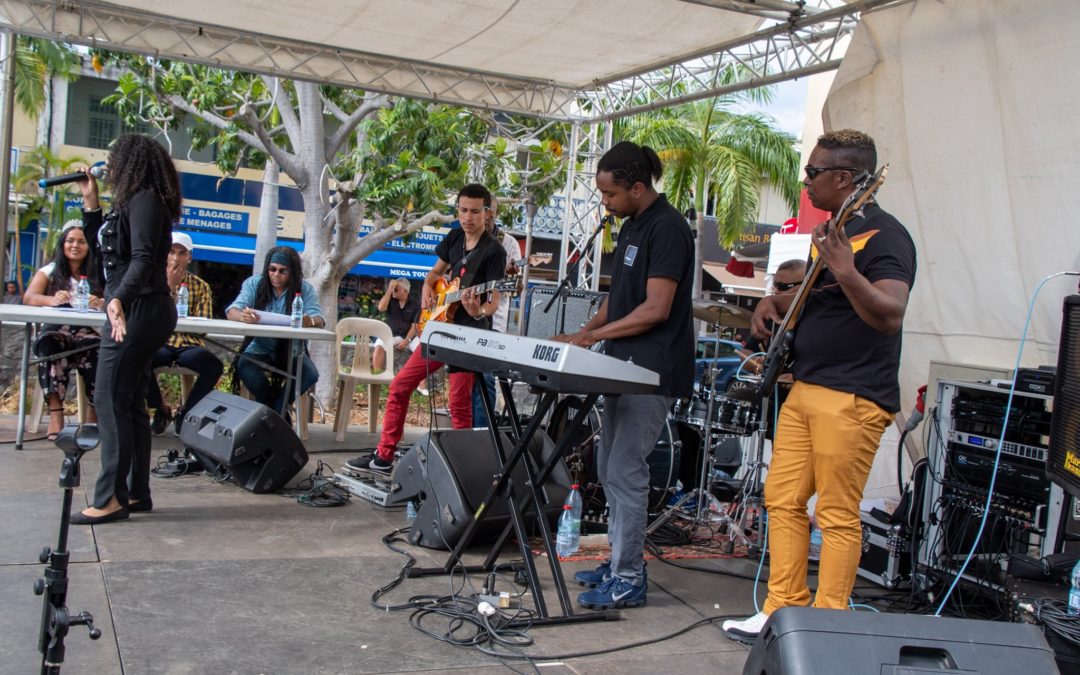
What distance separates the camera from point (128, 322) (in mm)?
4121

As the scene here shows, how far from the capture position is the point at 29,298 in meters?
6.13

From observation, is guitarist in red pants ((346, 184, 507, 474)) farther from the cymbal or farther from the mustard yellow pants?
the mustard yellow pants

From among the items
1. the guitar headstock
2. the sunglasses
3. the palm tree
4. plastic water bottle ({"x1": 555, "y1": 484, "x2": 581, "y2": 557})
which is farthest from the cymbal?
the palm tree

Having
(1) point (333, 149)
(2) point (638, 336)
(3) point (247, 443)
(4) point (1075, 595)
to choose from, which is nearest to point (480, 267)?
(3) point (247, 443)

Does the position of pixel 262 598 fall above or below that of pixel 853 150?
below

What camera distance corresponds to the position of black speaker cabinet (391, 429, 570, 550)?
4.14 meters

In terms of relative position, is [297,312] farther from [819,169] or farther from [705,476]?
[819,169]

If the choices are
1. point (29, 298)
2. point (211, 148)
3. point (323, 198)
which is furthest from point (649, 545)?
point (211, 148)

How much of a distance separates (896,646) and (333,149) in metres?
10.8

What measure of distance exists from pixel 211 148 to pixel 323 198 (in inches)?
509

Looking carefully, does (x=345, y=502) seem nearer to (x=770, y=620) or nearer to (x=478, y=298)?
(x=478, y=298)

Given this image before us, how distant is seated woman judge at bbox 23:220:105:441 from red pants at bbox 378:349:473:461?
2025 millimetres

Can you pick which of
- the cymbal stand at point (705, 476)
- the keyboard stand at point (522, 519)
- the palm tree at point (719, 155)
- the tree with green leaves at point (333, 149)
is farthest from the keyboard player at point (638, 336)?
the palm tree at point (719, 155)

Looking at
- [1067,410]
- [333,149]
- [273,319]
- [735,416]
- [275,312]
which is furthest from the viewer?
[333,149]
